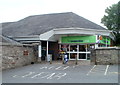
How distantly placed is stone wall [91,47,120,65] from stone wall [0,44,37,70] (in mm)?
6679

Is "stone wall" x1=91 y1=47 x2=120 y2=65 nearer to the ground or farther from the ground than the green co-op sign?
nearer to the ground

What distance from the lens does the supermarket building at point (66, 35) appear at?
74.9 feet

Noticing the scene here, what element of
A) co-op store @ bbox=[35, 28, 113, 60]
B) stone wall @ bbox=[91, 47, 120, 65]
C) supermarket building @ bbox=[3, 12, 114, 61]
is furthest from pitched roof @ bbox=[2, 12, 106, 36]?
stone wall @ bbox=[91, 47, 120, 65]

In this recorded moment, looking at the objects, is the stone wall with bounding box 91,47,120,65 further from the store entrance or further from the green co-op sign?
the store entrance

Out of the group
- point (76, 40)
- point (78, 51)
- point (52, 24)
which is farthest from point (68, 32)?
point (52, 24)

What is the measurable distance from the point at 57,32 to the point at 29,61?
5.87m

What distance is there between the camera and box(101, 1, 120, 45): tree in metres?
35.5

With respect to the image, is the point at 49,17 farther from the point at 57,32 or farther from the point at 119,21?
the point at 119,21

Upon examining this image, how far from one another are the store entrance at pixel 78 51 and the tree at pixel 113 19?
42.9ft

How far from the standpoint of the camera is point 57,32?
2392 cm

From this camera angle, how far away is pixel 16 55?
1759 cm

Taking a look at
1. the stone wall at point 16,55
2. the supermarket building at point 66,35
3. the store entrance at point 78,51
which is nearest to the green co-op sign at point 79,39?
the supermarket building at point 66,35

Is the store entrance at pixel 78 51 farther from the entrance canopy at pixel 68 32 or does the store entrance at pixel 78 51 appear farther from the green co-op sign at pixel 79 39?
the entrance canopy at pixel 68 32

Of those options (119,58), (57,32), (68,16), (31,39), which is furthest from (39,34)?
(119,58)
